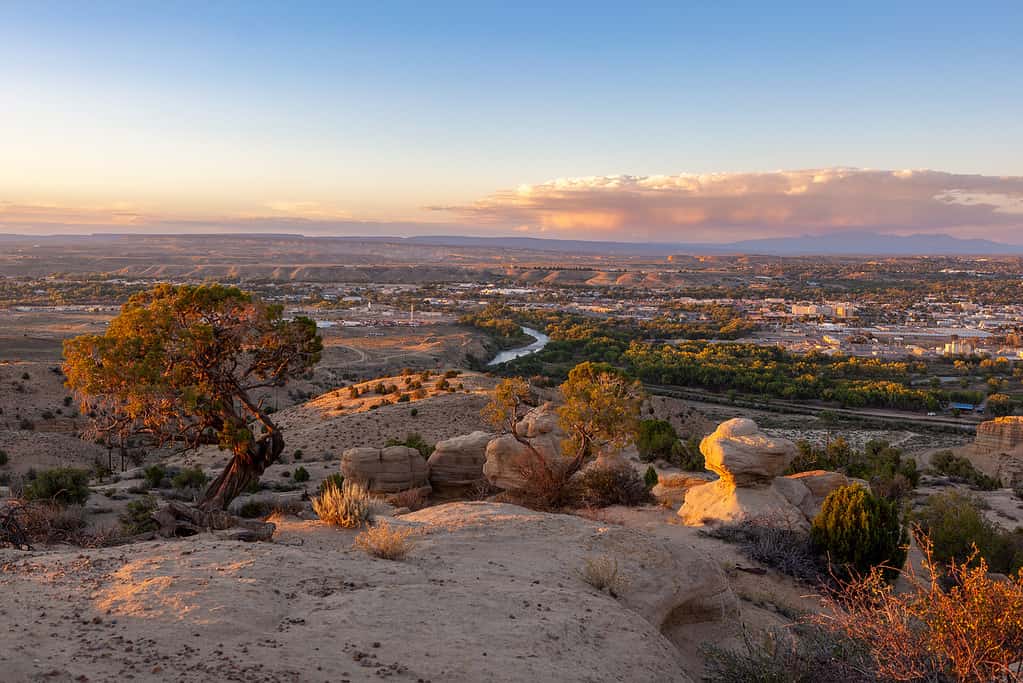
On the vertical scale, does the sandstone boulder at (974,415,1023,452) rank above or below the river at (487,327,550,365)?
above


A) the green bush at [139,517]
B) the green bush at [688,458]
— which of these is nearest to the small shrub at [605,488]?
the green bush at [688,458]

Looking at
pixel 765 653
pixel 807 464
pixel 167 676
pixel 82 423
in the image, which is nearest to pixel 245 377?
pixel 167 676

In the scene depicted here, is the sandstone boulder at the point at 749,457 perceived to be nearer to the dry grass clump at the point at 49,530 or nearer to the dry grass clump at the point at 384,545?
the dry grass clump at the point at 384,545

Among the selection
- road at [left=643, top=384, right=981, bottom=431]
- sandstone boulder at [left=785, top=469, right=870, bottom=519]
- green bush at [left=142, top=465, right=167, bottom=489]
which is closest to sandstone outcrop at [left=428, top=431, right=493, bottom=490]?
green bush at [left=142, top=465, right=167, bottom=489]

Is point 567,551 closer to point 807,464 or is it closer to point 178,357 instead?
point 178,357

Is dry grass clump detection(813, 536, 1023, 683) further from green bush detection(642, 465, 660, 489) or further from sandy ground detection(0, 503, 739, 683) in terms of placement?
green bush detection(642, 465, 660, 489)
